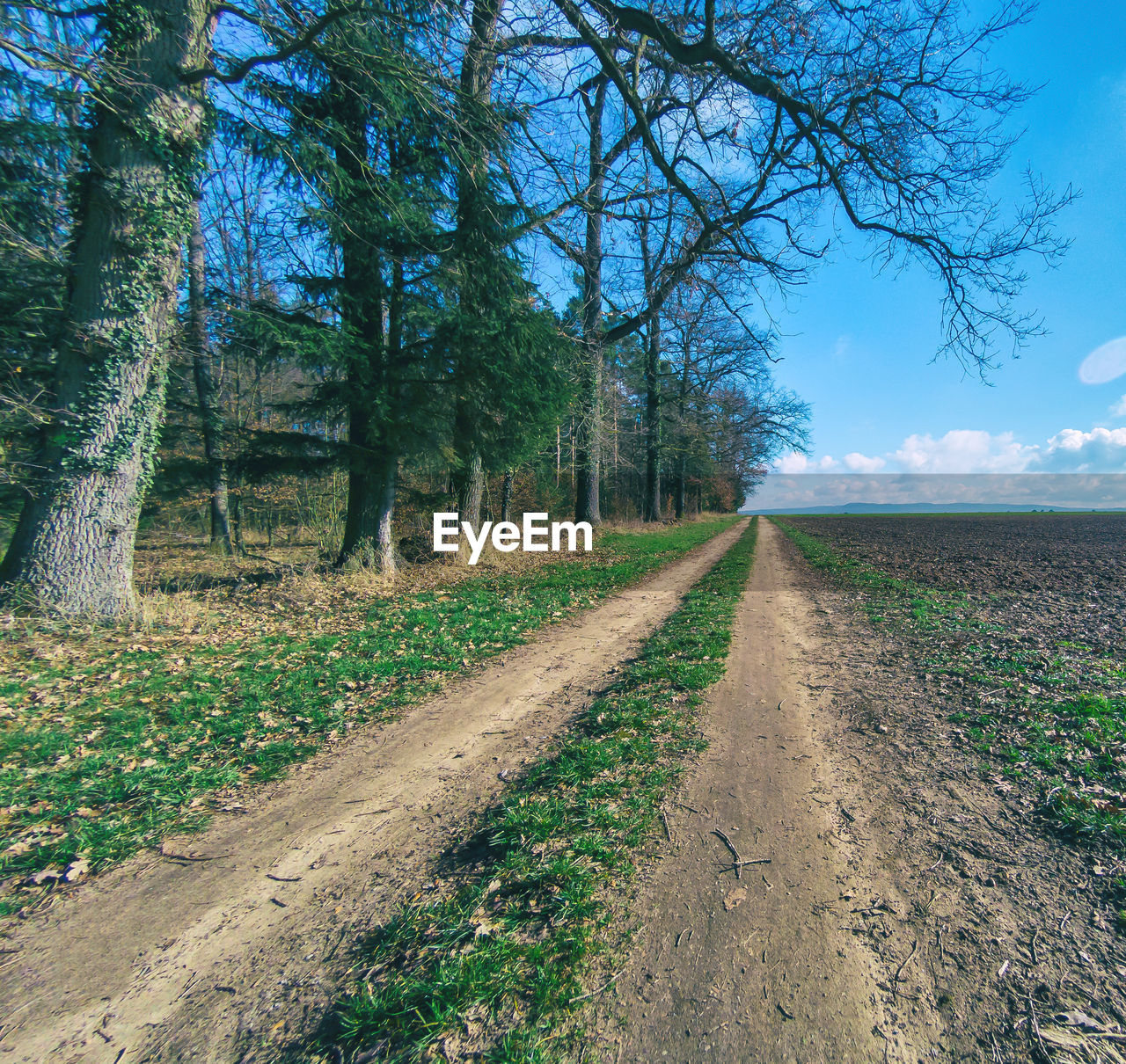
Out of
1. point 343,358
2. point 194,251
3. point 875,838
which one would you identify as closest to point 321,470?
point 343,358

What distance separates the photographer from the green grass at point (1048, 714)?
3.11 metres

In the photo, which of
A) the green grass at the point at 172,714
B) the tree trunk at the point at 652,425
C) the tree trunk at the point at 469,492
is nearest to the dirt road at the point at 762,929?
the green grass at the point at 172,714

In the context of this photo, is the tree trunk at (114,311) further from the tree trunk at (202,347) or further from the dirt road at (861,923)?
the dirt road at (861,923)

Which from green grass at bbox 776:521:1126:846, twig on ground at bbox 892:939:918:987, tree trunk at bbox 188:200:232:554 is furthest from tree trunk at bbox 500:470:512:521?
twig on ground at bbox 892:939:918:987

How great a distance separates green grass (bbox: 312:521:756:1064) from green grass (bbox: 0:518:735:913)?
1971mm

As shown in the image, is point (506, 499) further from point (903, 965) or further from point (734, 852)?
point (903, 965)

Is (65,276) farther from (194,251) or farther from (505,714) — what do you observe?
(505,714)

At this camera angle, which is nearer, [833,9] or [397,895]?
[397,895]

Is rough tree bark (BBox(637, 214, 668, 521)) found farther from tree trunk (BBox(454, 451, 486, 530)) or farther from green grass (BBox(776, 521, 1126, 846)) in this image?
green grass (BBox(776, 521, 1126, 846))

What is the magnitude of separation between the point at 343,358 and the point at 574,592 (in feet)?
20.7

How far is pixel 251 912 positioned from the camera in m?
2.51

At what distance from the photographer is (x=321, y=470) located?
1040 centimetres

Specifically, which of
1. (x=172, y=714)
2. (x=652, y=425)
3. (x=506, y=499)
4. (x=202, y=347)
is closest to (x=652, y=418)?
(x=652, y=425)

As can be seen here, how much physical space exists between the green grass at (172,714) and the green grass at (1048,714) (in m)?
5.06
